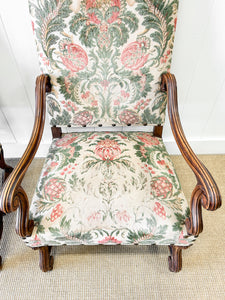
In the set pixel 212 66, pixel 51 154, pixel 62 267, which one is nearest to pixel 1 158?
pixel 51 154

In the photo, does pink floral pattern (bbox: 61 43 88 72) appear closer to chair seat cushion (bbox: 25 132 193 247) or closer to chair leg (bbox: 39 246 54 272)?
chair seat cushion (bbox: 25 132 193 247)

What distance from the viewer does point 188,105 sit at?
1025 mm

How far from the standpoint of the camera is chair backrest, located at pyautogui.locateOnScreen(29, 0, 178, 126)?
614 mm

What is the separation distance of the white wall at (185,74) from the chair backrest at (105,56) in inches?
6.9

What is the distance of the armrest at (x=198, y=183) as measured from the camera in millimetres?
542

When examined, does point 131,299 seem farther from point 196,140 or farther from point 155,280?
point 196,140

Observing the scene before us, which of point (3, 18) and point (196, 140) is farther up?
point (3, 18)

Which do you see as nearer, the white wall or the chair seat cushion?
the chair seat cushion

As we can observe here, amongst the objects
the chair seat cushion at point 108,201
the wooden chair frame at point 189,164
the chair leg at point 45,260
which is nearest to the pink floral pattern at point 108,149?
the chair seat cushion at point 108,201

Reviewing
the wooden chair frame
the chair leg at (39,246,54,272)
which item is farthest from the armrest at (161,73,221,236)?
the chair leg at (39,246,54,272)

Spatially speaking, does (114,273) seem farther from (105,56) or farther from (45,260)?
(105,56)

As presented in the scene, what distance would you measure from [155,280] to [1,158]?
78 centimetres

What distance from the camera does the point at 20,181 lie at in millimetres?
561

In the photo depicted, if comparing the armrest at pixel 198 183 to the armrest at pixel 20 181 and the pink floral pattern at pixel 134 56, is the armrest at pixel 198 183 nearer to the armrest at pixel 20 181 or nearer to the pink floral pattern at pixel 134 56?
the pink floral pattern at pixel 134 56
